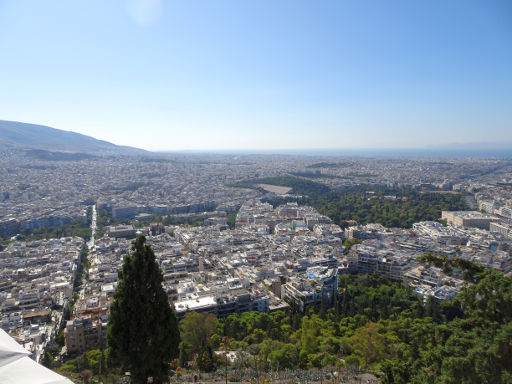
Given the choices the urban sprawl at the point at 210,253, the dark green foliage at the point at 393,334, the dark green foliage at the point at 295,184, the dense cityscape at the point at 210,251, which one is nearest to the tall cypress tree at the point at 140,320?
the dark green foliage at the point at 393,334

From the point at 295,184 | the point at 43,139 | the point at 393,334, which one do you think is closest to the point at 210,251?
the point at 393,334

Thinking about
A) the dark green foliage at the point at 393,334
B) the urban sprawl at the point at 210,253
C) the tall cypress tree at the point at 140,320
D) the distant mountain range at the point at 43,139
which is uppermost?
the distant mountain range at the point at 43,139

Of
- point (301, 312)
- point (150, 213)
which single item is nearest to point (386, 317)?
point (301, 312)

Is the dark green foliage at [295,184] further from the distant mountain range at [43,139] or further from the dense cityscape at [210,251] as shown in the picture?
the distant mountain range at [43,139]

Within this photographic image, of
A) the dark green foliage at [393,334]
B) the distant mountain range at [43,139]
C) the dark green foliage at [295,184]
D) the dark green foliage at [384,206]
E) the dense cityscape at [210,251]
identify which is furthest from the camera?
the distant mountain range at [43,139]

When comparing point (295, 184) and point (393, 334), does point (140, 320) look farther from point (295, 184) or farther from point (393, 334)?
point (295, 184)

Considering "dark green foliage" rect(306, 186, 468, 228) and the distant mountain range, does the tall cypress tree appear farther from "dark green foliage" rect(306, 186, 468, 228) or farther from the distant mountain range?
the distant mountain range

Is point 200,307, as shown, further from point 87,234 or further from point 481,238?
point 481,238
